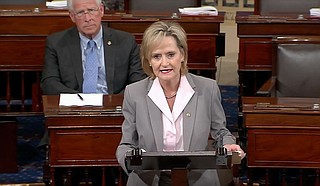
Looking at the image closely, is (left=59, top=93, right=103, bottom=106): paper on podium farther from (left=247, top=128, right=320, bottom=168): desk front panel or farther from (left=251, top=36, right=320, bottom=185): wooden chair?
(left=251, top=36, right=320, bottom=185): wooden chair

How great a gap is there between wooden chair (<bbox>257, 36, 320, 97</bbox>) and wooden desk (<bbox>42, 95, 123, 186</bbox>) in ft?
4.30

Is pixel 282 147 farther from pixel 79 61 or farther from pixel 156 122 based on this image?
pixel 79 61

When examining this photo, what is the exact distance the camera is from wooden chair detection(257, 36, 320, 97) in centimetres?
496

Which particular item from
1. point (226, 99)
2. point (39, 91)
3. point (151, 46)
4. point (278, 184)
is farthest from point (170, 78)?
point (226, 99)

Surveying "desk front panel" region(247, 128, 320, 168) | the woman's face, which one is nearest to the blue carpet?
"desk front panel" region(247, 128, 320, 168)

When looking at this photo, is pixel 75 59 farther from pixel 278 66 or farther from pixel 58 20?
pixel 278 66

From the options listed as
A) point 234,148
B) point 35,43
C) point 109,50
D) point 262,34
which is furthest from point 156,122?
point 262,34

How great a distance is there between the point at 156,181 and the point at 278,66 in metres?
1.96

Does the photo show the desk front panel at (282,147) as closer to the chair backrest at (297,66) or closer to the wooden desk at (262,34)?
the chair backrest at (297,66)

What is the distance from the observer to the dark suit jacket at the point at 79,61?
4.75 m

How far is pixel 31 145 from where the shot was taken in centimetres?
571

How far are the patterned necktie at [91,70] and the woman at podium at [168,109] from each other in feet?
4.47

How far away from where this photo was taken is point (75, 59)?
4.78m

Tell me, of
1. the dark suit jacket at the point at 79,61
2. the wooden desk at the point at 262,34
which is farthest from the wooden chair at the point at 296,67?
the dark suit jacket at the point at 79,61
